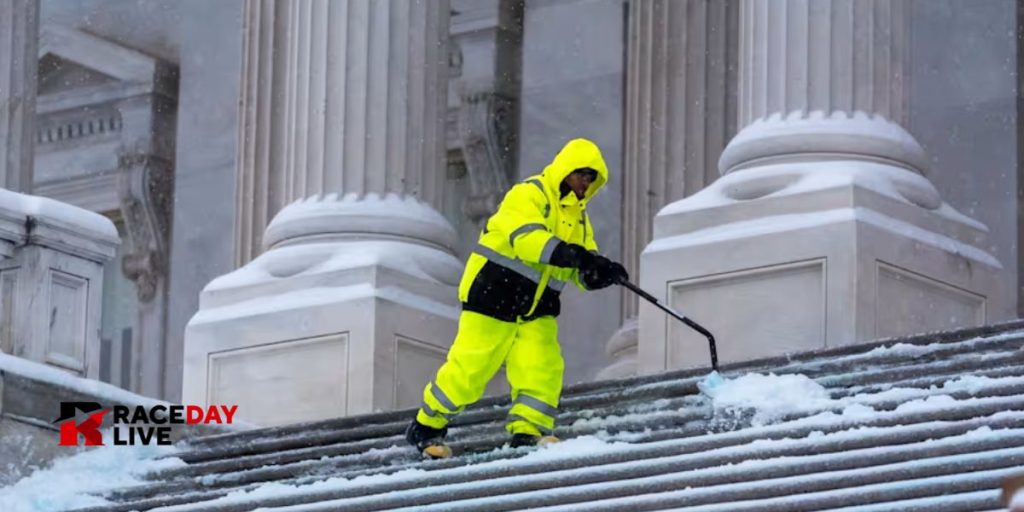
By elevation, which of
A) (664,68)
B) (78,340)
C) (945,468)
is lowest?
(945,468)

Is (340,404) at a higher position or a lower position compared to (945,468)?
higher

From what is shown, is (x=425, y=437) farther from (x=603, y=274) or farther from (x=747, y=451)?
(x=747, y=451)

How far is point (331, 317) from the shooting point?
59.4 feet

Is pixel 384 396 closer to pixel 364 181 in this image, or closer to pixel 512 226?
pixel 364 181

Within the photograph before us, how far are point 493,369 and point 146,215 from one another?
1405 cm

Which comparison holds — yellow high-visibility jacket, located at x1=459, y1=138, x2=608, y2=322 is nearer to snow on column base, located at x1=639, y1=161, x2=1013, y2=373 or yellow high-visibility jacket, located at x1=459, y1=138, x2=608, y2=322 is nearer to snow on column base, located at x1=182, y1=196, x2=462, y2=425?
snow on column base, located at x1=639, y1=161, x2=1013, y2=373

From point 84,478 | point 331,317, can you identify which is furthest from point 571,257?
point 331,317

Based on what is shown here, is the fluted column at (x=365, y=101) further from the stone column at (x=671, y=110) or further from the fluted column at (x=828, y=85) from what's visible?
the stone column at (x=671, y=110)

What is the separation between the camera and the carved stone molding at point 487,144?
82.4 ft

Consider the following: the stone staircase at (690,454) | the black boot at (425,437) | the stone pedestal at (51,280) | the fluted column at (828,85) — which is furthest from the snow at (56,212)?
the fluted column at (828,85)

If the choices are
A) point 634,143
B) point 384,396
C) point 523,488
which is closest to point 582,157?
point 523,488

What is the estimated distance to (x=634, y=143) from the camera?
22.6 m

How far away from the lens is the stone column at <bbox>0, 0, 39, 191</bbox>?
71.7ft

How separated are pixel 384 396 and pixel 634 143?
5303 millimetres
